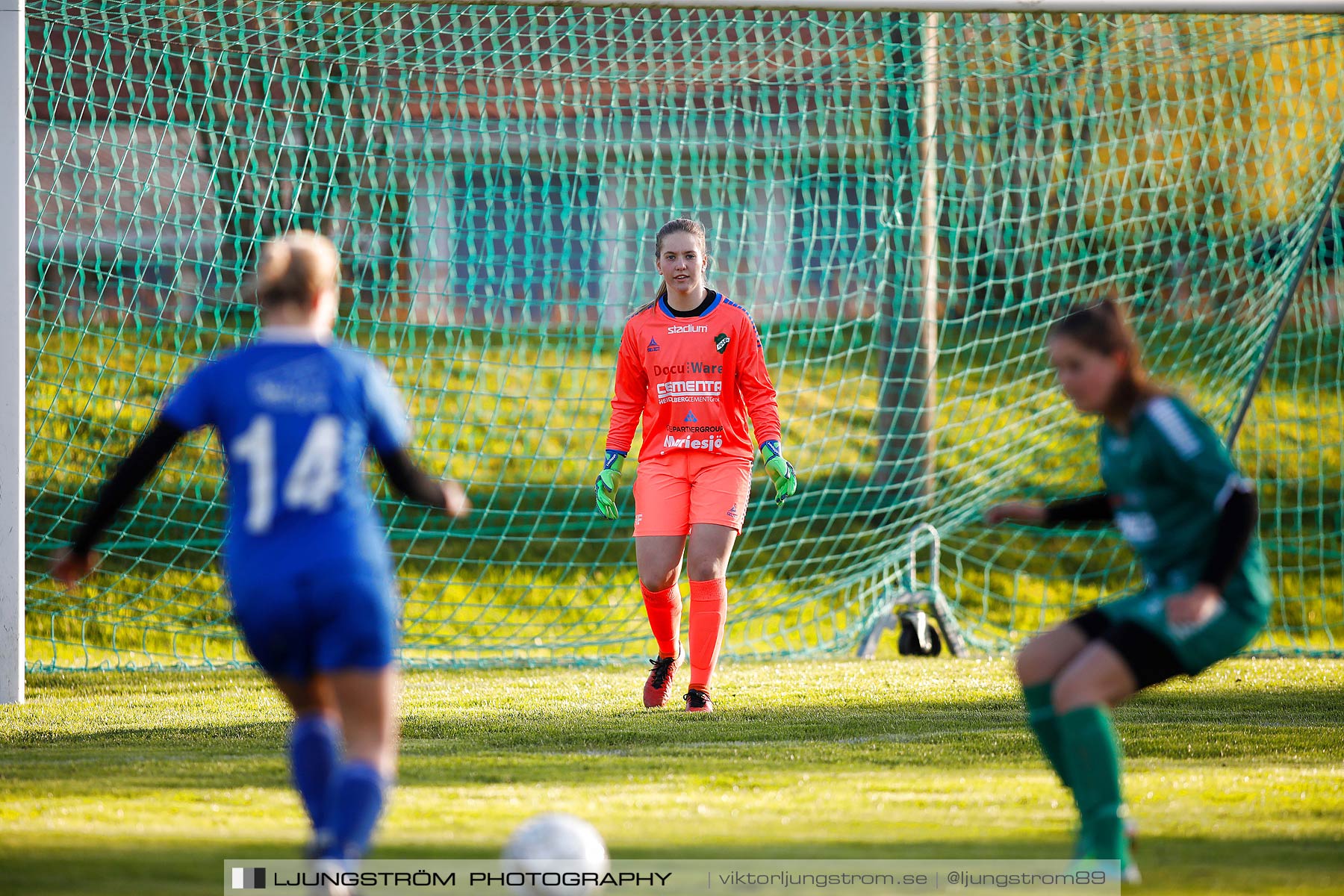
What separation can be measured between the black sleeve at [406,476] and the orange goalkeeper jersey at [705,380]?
8.50 feet

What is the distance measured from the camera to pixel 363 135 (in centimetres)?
1066

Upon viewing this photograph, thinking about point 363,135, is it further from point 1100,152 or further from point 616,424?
point 1100,152

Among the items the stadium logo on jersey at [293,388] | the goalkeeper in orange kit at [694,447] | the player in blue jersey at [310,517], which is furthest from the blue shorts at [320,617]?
the goalkeeper in orange kit at [694,447]

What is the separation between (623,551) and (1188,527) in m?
6.54

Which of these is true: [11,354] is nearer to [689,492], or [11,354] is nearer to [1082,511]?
[689,492]

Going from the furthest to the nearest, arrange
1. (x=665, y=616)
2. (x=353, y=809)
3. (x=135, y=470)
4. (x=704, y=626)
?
(x=665, y=616)
(x=704, y=626)
(x=135, y=470)
(x=353, y=809)

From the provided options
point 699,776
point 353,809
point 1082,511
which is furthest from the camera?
point 699,776

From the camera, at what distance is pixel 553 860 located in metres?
2.69

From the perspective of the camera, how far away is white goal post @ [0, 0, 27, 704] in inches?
217

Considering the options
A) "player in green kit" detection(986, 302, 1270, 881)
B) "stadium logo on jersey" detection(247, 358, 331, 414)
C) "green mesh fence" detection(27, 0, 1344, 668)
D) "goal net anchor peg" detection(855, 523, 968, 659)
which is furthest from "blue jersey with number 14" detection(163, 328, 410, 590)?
"goal net anchor peg" detection(855, 523, 968, 659)

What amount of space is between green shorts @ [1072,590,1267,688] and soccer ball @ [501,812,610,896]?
1182 millimetres

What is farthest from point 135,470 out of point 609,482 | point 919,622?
point 919,622

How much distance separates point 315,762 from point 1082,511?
1844 mm

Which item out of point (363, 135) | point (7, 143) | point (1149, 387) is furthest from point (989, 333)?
point (1149, 387)
